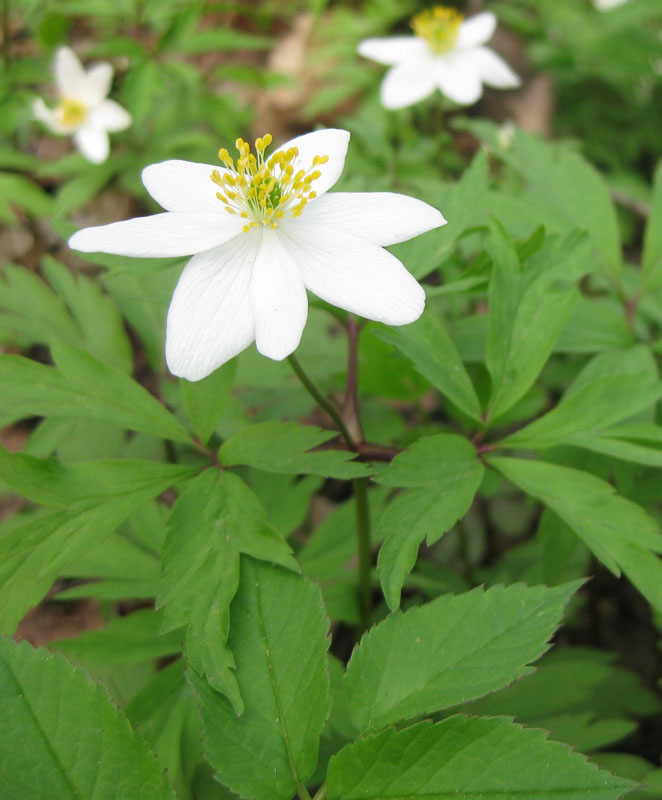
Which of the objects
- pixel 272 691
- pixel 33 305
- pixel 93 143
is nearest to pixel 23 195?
pixel 93 143

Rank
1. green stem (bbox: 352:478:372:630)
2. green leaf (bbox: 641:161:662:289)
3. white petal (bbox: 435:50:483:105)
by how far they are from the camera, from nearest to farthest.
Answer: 1. green stem (bbox: 352:478:372:630)
2. green leaf (bbox: 641:161:662:289)
3. white petal (bbox: 435:50:483:105)

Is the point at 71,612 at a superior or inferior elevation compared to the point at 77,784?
inferior

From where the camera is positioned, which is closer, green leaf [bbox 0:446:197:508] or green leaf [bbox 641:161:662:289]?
green leaf [bbox 0:446:197:508]

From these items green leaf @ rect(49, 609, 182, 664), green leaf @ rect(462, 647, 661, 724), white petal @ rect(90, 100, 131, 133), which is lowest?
green leaf @ rect(462, 647, 661, 724)

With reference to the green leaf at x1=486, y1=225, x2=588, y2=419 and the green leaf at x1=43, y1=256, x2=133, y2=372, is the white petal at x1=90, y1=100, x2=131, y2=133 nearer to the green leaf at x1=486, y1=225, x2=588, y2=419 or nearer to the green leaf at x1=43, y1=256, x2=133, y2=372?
the green leaf at x1=43, y1=256, x2=133, y2=372

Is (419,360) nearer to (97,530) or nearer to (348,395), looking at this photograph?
(348,395)

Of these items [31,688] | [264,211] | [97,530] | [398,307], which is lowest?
[31,688]

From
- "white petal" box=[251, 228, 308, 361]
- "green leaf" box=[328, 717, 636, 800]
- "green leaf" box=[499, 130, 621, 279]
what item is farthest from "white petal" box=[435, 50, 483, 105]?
"green leaf" box=[328, 717, 636, 800]

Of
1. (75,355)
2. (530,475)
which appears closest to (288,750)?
(530,475)
